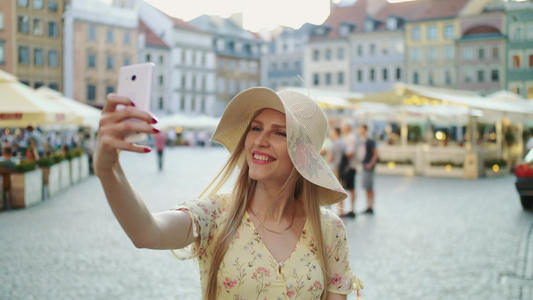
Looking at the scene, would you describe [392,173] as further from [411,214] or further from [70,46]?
[70,46]

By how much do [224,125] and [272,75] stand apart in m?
74.4

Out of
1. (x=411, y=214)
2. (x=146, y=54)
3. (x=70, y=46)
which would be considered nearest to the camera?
(x=70, y=46)

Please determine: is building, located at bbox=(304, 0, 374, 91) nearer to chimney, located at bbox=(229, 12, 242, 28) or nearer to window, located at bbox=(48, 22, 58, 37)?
chimney, located at bbox=(229, 12, 242, 28)

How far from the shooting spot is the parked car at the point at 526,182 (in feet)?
39.1

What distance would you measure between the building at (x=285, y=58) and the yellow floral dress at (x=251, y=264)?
6930cm

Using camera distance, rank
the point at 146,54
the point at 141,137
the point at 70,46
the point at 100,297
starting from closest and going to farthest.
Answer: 1. the point at 141,137
2. the point at 100,297
3. the point at 70,46
4. the point at 146,54

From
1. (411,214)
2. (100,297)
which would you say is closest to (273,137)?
(100,297)

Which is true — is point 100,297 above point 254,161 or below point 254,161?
below

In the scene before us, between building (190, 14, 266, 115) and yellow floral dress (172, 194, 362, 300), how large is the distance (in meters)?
72.1

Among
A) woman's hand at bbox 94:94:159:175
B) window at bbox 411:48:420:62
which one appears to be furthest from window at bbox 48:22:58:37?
window at bbox 411:48:420:62

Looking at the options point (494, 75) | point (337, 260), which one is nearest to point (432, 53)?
point (494, 75)

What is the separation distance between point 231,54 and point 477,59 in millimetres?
35840

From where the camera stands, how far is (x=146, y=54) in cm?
6231

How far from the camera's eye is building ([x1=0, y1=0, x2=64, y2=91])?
658 cm
